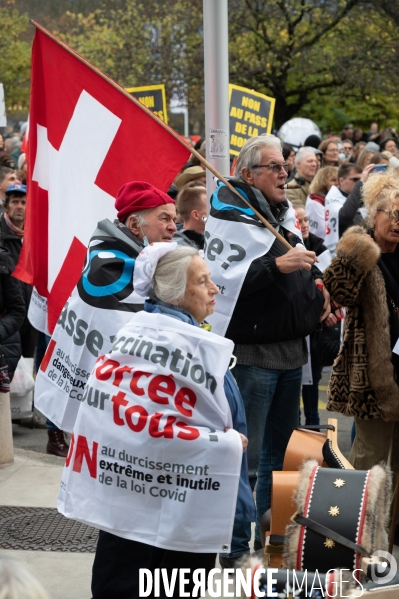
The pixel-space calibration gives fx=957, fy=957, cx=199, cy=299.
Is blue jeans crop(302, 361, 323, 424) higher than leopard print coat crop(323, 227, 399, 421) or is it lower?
lower

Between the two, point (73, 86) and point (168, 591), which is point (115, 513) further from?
point (73, 86)

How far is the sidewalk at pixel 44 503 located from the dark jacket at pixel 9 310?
665 mm

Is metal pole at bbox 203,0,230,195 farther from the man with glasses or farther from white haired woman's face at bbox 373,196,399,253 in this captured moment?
white haired woman's face at bbox 373,196,399,253

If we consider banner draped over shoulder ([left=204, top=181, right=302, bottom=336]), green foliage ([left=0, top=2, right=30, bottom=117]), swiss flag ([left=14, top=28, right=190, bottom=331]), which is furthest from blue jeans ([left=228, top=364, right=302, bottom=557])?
green foliage ([left=0, top=2, right=30, bottom=117])

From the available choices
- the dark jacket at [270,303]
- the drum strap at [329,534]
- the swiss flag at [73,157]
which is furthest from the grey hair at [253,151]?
the drum strap at [329,534]

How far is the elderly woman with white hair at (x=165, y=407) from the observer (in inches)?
136

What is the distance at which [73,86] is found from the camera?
17.7ft

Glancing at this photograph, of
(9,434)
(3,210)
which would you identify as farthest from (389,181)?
(3,210)

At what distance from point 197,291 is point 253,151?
57.9 inches

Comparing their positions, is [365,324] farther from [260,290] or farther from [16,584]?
[16,584]

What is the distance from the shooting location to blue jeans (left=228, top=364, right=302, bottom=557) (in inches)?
189

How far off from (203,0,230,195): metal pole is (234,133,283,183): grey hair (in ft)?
1.99

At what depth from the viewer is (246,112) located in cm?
962

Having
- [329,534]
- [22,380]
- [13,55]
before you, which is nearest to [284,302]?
[329,534]
